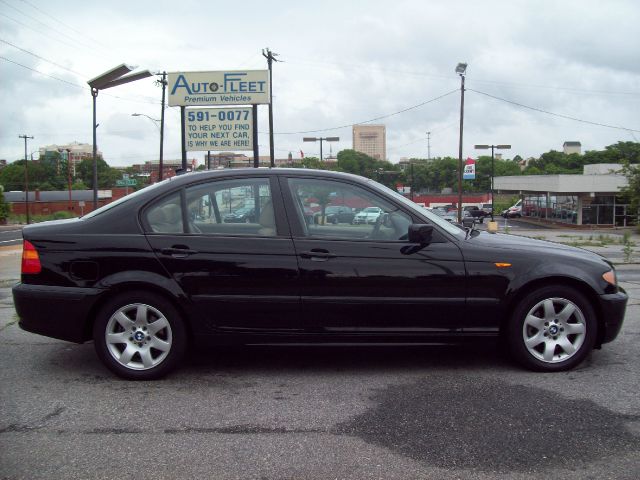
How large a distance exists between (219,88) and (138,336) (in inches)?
602

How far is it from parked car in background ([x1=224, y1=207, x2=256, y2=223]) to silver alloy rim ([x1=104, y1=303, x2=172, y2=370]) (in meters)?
0.89

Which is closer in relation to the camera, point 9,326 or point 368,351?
point 368,351

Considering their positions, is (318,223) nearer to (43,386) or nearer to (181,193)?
(181,193)

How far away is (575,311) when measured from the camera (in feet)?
15.4

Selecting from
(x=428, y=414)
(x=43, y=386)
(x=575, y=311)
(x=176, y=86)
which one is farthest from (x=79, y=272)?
(x=176, y=86)

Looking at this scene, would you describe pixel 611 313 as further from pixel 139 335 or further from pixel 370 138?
pixel 370 138

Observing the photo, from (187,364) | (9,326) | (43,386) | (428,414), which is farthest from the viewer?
(9,326)

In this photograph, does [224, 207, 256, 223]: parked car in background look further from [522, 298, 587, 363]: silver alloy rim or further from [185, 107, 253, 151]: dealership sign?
[185, 107, 253, 151]: dealership sign

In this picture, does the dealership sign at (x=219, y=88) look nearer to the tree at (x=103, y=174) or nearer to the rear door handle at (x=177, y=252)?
the rear door handle at (x=177, y=252)

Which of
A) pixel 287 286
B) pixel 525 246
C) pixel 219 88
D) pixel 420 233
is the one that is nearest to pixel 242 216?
pixel 287 286

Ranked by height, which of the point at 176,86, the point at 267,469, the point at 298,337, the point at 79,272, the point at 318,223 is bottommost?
the point at 267,469

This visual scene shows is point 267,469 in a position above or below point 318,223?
below

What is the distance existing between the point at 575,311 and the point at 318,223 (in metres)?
2.08

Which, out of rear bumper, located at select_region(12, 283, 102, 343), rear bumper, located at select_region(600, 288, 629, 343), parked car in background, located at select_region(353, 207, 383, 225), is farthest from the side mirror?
rear bumper, located at select_region(12, 283, 102, 343)
